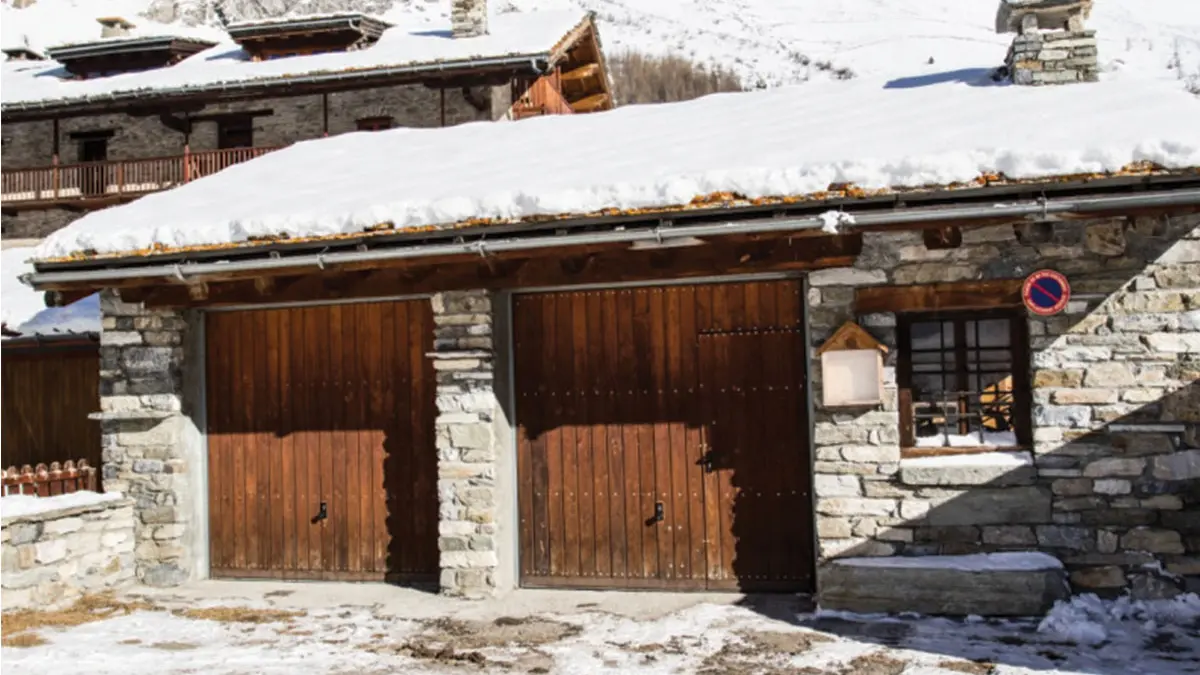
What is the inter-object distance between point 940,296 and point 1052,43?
3.62 meters

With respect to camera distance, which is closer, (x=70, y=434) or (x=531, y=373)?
(x=531, y=373)

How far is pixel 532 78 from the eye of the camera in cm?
2281

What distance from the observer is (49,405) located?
14062 mm

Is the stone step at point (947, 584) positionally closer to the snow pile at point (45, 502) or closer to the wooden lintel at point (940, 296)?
the wooden lintel at point (940, 296)

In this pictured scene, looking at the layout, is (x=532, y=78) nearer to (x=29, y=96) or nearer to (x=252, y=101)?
(x=252, y=101)

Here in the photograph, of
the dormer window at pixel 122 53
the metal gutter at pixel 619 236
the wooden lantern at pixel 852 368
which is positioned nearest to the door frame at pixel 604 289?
the wooden lantern at pixel 852 368

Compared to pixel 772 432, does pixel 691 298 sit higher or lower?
higher

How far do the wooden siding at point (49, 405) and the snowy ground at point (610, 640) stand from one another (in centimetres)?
639

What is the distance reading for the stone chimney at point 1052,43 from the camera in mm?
9914

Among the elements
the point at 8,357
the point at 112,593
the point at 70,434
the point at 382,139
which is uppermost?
the point at 382,139

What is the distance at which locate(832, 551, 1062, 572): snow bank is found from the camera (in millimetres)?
7391

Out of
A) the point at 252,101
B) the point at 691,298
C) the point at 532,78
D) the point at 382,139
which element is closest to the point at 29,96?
the point at 252,101

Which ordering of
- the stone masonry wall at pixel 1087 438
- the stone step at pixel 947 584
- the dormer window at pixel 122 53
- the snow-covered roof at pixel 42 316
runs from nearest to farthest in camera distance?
1. the stone step at pixel 947 584
2. the stone masonry wall at pixel 1087 438
3. the snow-covered roof at pixel 42 316
4. the dormer window at pixel 122 53

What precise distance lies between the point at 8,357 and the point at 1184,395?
43.0 ft
